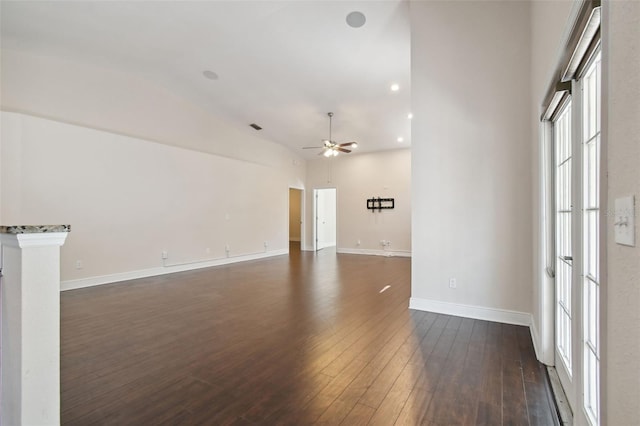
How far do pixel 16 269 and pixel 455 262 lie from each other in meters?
3.68

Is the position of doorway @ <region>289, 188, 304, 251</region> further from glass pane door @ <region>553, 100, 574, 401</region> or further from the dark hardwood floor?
glass pane door @ <region>553, 100, 574, 401</region>

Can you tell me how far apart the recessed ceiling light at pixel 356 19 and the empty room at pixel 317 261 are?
0.03 m

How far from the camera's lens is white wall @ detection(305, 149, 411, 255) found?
28.6 ft

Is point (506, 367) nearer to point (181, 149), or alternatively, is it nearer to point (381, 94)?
point (381, 94)

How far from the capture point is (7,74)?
432 centimetres

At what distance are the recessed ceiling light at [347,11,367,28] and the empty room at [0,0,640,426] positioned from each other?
32 millimetres

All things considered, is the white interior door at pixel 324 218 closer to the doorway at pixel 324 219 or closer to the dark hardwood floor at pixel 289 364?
the doorway at pixel 324 219

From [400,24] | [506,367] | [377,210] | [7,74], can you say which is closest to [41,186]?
[7,74]

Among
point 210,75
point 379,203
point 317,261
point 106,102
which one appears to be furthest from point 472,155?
point 106,102

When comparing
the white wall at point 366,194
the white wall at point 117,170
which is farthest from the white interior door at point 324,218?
the white wall at point 117,170

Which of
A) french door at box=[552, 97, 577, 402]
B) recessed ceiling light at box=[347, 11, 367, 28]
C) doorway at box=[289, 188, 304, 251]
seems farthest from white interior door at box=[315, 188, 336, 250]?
french door at box=[552, 97, 577, 402]

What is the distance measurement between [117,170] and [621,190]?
6.37 meters

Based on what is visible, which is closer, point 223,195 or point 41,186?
point 41,186

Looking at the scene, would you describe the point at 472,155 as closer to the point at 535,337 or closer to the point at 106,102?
the point at 535,337
